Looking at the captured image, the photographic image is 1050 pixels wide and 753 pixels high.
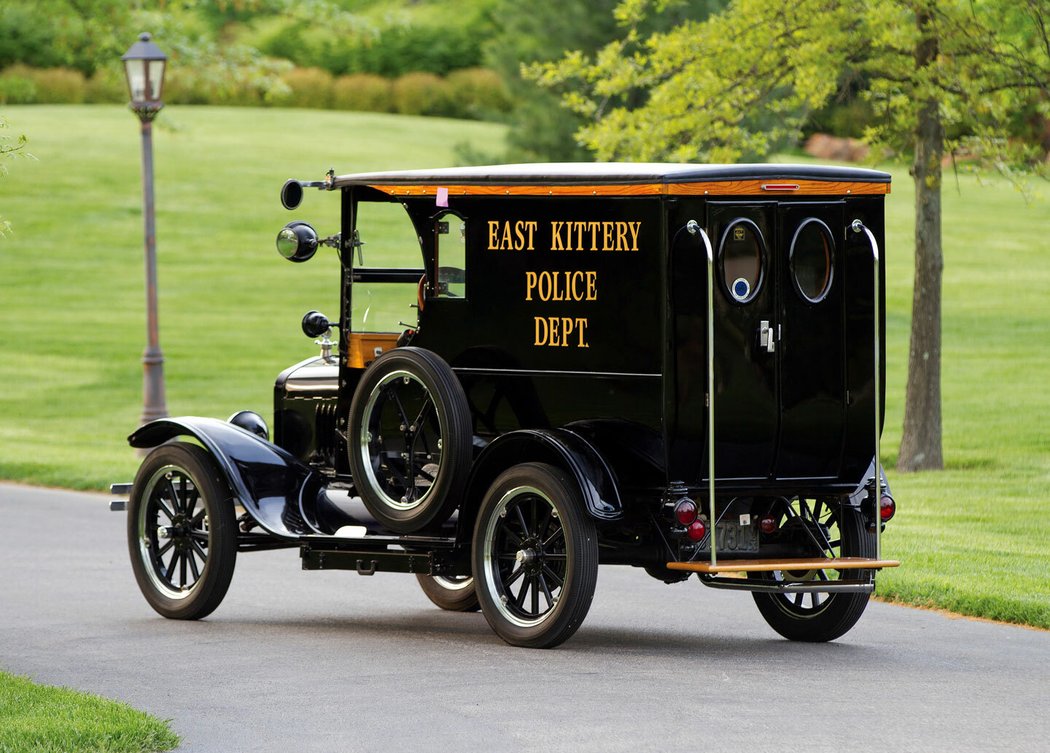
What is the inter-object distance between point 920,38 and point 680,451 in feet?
28.3

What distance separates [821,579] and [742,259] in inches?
67.3

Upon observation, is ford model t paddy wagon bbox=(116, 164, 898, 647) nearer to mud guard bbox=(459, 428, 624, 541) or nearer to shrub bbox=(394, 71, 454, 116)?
mud guard bbox=(459, 428, 624, 541)

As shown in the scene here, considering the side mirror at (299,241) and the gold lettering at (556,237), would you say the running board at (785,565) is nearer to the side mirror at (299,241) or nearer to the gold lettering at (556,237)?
the gold lettering at (556,237)

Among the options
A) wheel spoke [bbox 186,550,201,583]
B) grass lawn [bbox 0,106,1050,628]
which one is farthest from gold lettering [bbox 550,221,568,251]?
grass lawn [bbox 0,106,1050,628]

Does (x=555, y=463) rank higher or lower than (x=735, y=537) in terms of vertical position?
higher

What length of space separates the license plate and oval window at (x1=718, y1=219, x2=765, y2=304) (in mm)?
1136

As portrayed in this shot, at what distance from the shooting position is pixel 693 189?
8.70 meters

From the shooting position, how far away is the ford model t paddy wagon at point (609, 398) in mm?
8750

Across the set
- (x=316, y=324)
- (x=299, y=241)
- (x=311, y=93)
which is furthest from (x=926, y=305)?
Result: (x=311, y=93)

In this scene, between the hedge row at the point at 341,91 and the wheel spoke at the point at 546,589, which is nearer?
the wheel spoke at the point at 546,589

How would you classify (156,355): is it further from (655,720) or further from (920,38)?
(655,720)

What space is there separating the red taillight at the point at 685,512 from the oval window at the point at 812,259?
4.15 ft

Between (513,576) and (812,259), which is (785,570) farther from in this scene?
(812,259)

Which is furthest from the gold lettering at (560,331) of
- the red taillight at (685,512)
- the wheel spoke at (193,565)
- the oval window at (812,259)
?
the wheel spoke at (193,565)
